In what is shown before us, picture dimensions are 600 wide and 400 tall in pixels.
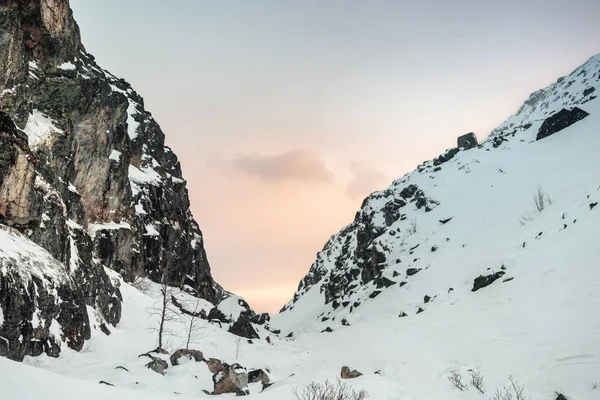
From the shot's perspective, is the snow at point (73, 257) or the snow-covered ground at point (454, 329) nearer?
the snow-covered ground at point (454, 329)

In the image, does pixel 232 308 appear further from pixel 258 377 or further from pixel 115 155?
pixel 258 377

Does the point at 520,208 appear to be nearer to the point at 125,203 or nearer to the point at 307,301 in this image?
the point at 125,203

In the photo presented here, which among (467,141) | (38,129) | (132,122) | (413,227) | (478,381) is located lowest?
(478,381)

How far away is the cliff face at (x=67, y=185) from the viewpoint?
1494 centimetres

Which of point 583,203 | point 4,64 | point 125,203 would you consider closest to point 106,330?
point 4,64

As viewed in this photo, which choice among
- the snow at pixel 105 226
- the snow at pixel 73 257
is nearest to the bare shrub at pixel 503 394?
the snow at pixel 73 257

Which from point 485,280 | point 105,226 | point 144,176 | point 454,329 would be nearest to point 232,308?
point 105,226

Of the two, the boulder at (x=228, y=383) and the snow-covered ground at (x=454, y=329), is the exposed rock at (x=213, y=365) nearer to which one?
the snow-covered ground at (x=454, y=329)

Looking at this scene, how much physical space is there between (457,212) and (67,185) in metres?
69.1

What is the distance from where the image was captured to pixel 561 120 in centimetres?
9194

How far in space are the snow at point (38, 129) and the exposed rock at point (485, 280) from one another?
133 ft

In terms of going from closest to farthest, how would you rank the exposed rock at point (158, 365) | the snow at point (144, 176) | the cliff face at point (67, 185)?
the cliff face at point (67, 185) → the exposed rock at point (158, 365) → the snow at point (144, 176)

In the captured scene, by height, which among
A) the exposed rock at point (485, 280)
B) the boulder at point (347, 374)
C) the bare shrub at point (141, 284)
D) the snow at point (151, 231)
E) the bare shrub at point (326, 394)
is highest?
the snow at point (151, 231)

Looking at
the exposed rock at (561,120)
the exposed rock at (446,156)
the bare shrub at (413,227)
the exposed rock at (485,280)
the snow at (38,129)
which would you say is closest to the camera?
the snow at (38,129)
